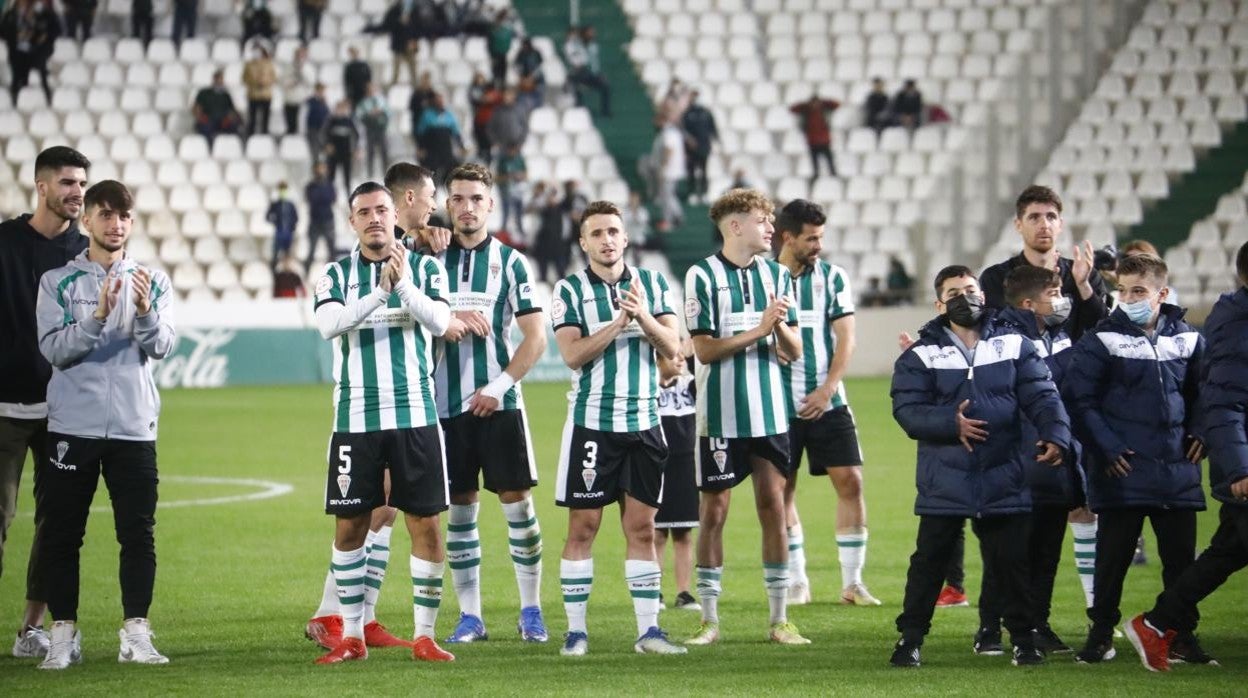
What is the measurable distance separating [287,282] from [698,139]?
7514mm

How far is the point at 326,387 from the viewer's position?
27219mm

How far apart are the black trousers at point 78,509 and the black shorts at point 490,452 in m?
1.55

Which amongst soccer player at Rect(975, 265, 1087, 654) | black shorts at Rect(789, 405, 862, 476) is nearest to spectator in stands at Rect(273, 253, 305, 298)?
black shorts at Rect(789, 405, 862, 476)

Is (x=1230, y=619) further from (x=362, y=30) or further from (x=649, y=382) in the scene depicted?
(x=362, y=30)

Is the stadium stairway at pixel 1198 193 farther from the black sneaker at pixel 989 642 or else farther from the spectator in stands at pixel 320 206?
the black sneaker at pixel 989 642

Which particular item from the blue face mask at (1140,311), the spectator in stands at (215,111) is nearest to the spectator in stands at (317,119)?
the spectator in stands at (215,111)

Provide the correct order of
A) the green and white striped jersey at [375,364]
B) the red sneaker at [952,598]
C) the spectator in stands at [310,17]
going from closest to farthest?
1. the green and white striped jersey at [375,364]
2. the red sneaker at [952,598]
3. the spectator in stands at [310,17]

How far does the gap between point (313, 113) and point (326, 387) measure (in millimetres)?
6270

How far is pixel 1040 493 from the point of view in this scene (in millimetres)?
8312

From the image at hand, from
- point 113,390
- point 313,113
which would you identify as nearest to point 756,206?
point 113,390

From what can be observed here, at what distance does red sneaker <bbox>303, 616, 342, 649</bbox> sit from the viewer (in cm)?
848

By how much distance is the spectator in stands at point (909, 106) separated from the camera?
31.8 metres

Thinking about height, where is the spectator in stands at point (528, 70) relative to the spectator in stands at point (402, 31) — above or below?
below

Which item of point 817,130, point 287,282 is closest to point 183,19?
point 287,282
